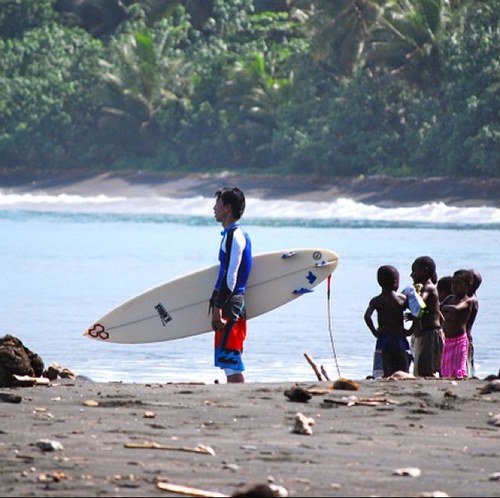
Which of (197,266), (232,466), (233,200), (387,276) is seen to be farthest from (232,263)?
(197,266)

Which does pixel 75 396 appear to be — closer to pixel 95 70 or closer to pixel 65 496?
pixel 65 496

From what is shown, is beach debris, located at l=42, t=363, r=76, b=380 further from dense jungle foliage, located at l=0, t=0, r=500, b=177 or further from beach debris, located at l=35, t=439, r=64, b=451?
dense jungle foliage, located at l=0, t=0, r=500, b=177

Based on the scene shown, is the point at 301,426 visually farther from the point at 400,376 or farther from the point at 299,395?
the point at 400,376

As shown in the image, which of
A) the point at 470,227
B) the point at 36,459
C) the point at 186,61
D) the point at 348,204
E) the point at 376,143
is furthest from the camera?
the point at 186,61

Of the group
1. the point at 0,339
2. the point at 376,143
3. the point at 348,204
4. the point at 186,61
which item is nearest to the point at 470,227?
the point at 348,204

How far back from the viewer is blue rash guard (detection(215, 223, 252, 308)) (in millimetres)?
9047

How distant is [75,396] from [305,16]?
56.4m

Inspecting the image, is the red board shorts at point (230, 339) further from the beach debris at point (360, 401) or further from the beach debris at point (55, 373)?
the beach debris at point (360, 401)

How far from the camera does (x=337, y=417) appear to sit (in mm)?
7406

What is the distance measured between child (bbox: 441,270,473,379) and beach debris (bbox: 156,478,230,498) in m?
4.35

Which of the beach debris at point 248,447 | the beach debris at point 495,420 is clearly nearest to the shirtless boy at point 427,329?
the beach debris at point 495,420

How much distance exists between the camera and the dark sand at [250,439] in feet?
18.9

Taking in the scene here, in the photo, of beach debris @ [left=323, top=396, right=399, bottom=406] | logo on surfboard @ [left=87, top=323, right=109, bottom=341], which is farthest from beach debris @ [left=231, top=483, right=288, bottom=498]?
logo on surfboard @ [left=87, top=323, right=109, bottom=341]

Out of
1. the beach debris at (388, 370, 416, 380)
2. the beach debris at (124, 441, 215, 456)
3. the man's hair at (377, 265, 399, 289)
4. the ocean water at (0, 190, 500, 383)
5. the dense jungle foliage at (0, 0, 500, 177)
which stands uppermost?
the dense jungle foliage at (0, 0, 500, 177)
